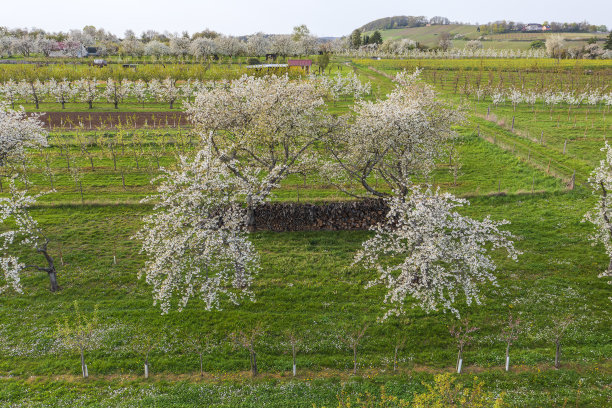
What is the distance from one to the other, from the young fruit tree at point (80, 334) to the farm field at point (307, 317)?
372 mm

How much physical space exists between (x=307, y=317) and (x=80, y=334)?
1103 cm

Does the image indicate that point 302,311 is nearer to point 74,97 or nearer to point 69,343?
point 69,343

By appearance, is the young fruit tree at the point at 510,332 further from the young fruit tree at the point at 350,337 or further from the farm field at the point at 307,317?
the young fruit tree at the point at 350,337

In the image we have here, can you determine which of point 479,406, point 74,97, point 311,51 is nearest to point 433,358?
point 479,406

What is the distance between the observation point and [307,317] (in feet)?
69.7

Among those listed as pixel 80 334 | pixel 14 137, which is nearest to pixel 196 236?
pixel 80 334

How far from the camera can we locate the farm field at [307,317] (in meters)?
16.5

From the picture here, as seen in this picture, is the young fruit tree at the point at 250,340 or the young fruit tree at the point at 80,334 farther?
the young fruit tree at the point at 80,334

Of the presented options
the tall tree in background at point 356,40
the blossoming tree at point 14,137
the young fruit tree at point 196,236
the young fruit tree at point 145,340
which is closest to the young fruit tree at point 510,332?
the young fruit tree at point 196,236

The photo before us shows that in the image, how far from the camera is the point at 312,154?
3259cm

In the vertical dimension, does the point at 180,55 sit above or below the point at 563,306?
above

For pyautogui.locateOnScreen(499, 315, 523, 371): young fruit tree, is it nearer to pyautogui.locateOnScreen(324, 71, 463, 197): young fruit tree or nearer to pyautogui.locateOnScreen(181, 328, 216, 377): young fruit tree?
pyautogui.locateOnScreen(324, 71, 463, 197): young fruit tree

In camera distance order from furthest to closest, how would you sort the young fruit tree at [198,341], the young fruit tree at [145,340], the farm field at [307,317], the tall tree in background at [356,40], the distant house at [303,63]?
the tall tree in background at [356,40], the distant house at [303,63], the young fruit tree at [198,341], the young fruit tree at [145,340], the farm field at [307,317]

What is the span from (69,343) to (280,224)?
16395mm
